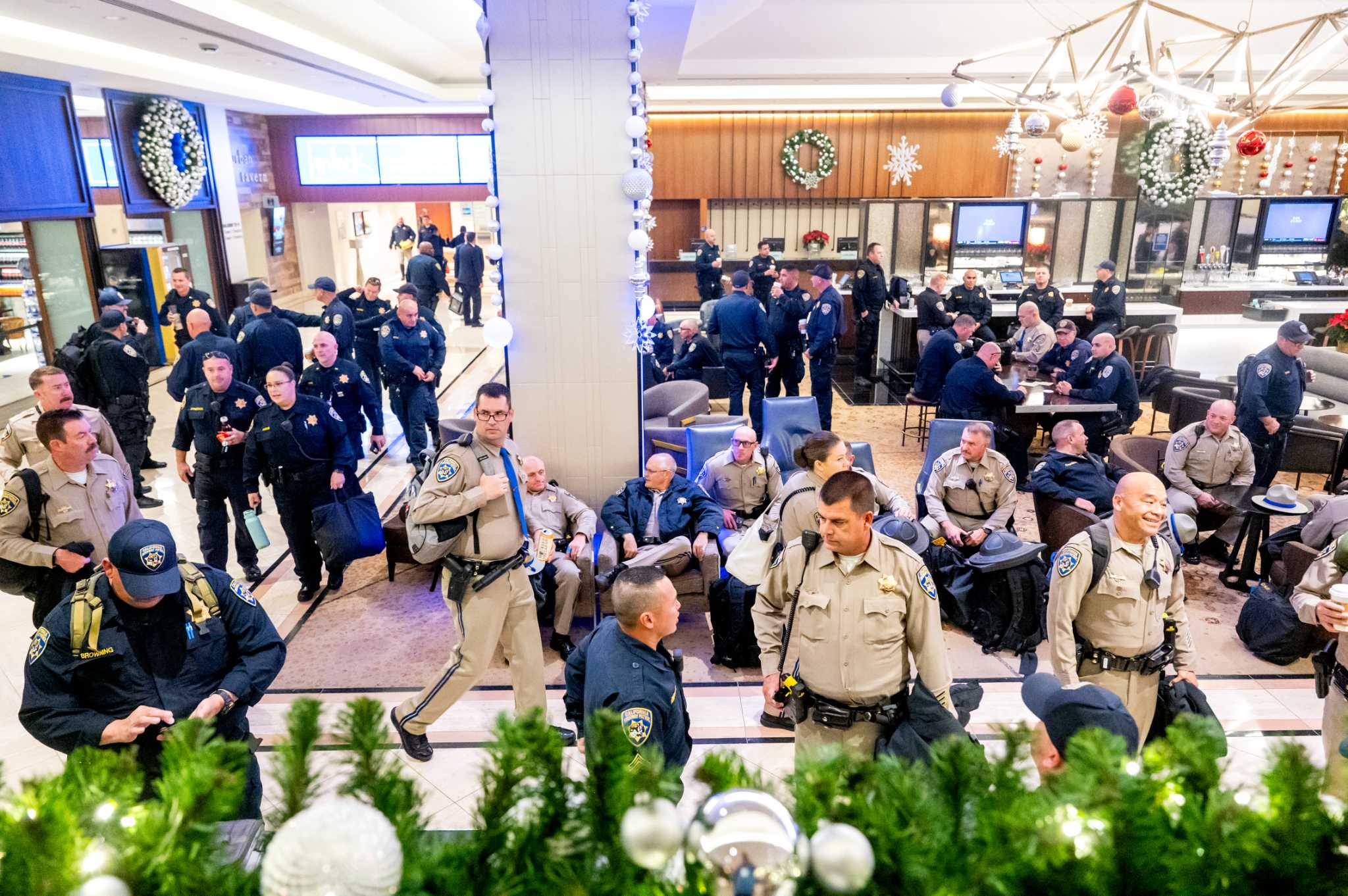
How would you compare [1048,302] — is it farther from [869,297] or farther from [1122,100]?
[1122,100]

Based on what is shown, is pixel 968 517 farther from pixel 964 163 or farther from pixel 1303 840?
pixel 964 163

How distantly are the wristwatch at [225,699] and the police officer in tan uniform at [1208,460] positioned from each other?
5461mm

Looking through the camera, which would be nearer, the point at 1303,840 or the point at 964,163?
the point at 1303,840

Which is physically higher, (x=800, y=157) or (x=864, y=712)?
(x=800, y=157)

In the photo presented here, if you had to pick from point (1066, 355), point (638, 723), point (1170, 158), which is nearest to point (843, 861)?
point (638, 723)

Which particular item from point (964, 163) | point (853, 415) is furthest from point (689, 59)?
point (964, 163)

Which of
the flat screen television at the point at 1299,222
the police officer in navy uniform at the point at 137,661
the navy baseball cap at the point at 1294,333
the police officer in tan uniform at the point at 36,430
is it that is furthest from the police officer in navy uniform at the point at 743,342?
the flat screen television at the point at 1299,222

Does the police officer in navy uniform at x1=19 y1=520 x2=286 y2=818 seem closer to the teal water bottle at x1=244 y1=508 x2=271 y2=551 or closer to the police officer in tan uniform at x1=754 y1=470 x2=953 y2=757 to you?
the police officer in tan uniform at x1=754 y1=470 x2=953 y2=757

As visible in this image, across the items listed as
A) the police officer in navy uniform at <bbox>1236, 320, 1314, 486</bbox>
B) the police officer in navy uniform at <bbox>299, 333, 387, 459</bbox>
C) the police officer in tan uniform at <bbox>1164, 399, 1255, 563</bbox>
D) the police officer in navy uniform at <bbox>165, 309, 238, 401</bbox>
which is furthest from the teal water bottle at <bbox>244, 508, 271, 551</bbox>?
the police officer in navy uniform at <bbox>1236, 320, 1314, 486</bbox>

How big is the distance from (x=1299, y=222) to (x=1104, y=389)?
9214 millimetres

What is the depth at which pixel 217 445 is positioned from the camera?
213 inches

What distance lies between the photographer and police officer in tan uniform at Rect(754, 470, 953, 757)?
2.81 metres

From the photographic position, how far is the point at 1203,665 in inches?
192

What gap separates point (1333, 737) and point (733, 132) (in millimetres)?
13162
